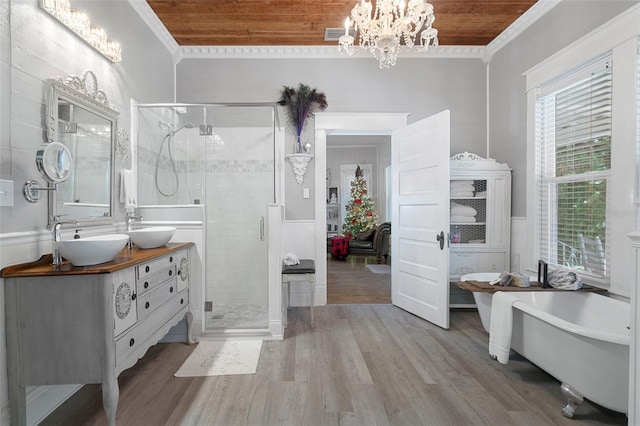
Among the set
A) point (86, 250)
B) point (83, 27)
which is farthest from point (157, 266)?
point (83, 27)

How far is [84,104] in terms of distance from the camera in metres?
2.17

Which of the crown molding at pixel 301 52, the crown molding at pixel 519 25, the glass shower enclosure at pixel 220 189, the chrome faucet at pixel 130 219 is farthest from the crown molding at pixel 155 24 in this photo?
the crown molding at pixel 519 25

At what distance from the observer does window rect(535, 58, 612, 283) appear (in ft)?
7.91

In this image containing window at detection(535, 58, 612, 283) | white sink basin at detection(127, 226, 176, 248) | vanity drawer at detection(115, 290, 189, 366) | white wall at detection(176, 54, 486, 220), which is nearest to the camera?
vanity drawer at detection(115, 290, 189, 366)

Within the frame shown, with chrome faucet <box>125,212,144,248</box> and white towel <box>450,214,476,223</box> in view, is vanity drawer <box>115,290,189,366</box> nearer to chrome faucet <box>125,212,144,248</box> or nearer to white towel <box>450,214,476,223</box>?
chrome faucet <box>125,212,144,248</box>

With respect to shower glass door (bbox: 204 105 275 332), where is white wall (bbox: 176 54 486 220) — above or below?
above

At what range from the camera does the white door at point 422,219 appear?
310 centimetres

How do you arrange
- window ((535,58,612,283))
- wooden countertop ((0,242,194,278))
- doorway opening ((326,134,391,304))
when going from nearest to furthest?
wooden countertop ((0,242,194,278)), window ((535,58,612,283)), doorway opening ((326,134,391,304))

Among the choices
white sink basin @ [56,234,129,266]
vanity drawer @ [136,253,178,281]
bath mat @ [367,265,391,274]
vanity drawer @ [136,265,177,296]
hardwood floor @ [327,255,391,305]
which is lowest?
hardwood floor @ [327,255,391,305]

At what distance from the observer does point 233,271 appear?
3.11m

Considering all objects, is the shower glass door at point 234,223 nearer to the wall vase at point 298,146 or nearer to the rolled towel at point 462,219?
the wall vase at point 298,146

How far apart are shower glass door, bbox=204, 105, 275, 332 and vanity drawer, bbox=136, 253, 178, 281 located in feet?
1.81

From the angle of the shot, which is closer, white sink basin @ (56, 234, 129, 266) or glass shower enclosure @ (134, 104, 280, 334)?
white sink basin @ (56, 234, 129, 266)

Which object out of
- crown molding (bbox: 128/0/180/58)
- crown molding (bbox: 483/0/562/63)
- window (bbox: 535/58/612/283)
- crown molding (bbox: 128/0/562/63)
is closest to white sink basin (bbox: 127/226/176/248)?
crown molding (bbox: 128/0/180/58)
